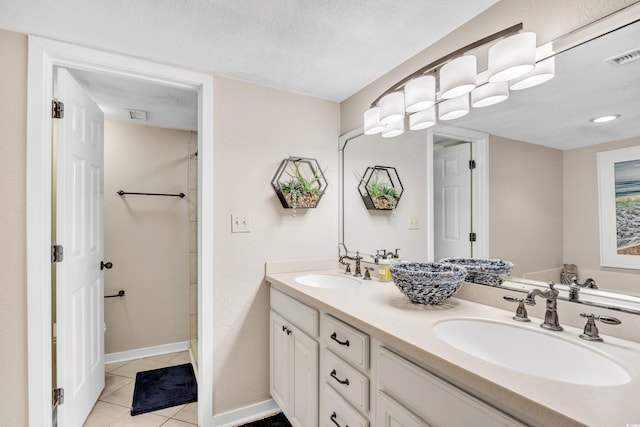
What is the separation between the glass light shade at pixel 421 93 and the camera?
1.50m

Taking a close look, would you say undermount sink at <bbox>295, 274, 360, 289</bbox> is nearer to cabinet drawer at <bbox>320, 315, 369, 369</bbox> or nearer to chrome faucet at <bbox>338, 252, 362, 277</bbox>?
chrome faucet at <bbox>338, 252, 362, 277</bbox>

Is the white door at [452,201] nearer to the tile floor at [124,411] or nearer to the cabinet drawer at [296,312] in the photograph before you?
the cabinet drawer at [296,312]

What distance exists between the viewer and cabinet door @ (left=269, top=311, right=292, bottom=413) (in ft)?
5.66

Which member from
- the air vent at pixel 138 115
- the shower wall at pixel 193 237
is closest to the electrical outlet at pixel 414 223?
the shower wall at pixel 193 237

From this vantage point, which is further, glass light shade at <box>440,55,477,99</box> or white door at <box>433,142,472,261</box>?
white door at <box>433,142,472,261</box>

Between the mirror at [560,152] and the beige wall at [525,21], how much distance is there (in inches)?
2.7

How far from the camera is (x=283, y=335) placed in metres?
1.79

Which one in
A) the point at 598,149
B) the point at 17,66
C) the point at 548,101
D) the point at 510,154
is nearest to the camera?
the point at 598,149

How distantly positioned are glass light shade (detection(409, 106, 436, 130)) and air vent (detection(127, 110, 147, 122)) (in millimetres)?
2086

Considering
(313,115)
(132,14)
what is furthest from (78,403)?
(313,115)

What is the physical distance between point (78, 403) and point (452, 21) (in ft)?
9.20

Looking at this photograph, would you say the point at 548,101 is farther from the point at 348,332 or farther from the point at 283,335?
the point at 283,335

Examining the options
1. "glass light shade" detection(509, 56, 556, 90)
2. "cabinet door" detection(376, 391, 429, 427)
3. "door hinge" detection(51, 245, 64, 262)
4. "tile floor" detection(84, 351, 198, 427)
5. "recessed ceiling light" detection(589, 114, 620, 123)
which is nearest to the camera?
"cabinet door" detection(376, 391, 429, 427)

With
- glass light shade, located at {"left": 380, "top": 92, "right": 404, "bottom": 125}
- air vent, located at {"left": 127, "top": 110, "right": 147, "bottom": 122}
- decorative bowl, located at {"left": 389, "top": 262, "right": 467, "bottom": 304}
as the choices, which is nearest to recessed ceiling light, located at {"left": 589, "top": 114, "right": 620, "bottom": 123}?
decorative bowl, located at {"left": 389, "top": 262, "right": 467, "bottom": 304}
